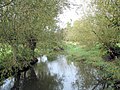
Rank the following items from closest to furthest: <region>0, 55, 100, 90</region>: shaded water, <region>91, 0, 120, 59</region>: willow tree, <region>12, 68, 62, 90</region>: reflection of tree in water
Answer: <region>91, 0, 120, 59</region>: willow tree
<region>0, 55, 100, 90</region>: shaded water
<region>12, 68, 62, 90</region>: reflection of tree in water

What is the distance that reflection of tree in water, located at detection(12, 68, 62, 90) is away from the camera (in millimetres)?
22797

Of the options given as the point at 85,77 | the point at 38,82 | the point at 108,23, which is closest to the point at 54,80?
the point at 38,82

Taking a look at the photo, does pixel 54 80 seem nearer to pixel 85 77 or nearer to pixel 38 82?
pixel 38 82

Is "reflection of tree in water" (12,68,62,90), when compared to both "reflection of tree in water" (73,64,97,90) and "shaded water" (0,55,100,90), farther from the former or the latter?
"reflection of tree in water" (73,64,97,90)

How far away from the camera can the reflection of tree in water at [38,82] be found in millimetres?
→ 22797

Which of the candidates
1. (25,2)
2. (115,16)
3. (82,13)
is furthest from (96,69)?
(25,2)

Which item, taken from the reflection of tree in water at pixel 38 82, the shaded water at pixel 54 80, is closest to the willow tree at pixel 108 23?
the shaded water at pixel 54 80

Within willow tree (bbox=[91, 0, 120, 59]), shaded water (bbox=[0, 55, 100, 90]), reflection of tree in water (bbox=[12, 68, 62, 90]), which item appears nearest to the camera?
willow tree (bbox=[91, 0, 120, 59])

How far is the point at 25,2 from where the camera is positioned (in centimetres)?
1117

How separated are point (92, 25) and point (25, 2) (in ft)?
71.6

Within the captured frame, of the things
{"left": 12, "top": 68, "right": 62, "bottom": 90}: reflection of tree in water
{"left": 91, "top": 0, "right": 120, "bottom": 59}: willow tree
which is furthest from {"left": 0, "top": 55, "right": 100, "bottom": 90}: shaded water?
{"left": 91, "top": 0, "right": 120, "bottom": 59}: willow tree

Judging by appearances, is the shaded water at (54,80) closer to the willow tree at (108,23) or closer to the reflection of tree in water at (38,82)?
the reflection of tree in water at (38,82)

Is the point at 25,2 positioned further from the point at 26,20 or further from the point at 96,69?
the point at 96,69

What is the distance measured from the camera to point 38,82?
82.0 feet
